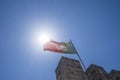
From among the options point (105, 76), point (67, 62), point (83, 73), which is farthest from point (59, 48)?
point (105, 76)

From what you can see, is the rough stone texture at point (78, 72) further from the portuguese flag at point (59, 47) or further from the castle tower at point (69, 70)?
the portuguese flag at point (59, 47)

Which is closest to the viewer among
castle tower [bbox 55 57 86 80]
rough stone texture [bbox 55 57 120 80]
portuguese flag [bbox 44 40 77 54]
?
rough stone texture [bbox 55 57 120 80]

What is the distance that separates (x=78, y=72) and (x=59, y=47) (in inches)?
126

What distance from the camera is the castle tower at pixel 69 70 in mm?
11523

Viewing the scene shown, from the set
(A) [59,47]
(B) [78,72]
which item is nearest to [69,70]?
(B) [78,72]

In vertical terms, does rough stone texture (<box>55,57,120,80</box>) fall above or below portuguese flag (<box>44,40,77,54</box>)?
below

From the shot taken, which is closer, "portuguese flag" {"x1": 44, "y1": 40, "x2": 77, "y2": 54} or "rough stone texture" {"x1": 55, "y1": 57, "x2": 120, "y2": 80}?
"rough stone texture" {"x1": 55, "y1": 57, "x2": 120, "y2": 80}

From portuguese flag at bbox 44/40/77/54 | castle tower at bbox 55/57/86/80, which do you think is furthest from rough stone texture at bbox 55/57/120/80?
portuguese flag at bbox 44/40/77/54

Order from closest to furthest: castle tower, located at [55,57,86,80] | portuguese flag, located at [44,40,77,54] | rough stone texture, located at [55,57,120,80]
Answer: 1. rough stone texture, located at [55,57,120,80]
2. castle tower, located at [55,57,86,80]
3. portuguese flag, located at [44,40,77,54]

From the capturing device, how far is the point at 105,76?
11266 mm

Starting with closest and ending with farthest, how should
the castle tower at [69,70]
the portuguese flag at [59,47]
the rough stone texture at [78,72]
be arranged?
the rough stone texture at [78,72]
the castle tower at [69,70]
the portuguese flag at [59,47]

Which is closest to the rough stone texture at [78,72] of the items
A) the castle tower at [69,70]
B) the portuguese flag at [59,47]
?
the castle tower at [69,70]

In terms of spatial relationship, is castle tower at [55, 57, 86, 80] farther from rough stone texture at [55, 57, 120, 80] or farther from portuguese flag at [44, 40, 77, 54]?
portuguese flag at [44, 40, 77, 54]

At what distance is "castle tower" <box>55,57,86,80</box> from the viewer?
11523mm
